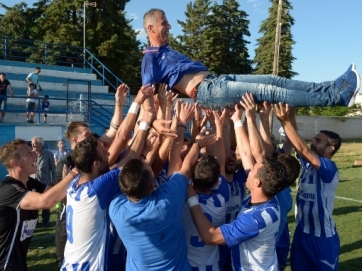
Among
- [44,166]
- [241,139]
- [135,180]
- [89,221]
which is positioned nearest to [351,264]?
[241,139]

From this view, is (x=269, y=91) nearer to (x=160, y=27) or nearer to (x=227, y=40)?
(x=160, y=27)

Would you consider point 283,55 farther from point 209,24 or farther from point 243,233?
point 243,233

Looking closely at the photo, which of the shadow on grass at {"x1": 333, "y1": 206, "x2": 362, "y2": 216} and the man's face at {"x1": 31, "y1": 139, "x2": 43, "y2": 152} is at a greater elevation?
the man's face at {"x1": 31, "y1": 139, "x2": 43, "y2": 152}

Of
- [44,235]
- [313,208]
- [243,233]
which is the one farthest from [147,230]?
[44,235]

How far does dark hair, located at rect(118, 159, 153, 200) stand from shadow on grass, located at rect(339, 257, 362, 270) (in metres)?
4.63

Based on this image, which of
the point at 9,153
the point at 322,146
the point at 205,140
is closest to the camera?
the point at 9,153

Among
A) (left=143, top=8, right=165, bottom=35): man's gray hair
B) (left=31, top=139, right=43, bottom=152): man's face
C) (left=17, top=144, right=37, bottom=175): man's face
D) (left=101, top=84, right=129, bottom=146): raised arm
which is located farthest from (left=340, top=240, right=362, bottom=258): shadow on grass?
(left=31, top=139, right=43, bottom=152): man's face

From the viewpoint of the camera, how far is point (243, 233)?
10.3ft

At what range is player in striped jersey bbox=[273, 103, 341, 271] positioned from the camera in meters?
4.65

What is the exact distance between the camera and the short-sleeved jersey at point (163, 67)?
164 inches

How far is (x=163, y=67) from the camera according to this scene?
4195 millimetres

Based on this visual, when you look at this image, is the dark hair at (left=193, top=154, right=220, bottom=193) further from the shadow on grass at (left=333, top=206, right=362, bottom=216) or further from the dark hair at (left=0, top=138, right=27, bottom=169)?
the shadow on grass at (left=333, top=206, right=362, bottom=216)

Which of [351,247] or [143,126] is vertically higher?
[143,126]

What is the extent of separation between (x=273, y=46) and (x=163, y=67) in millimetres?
43494
